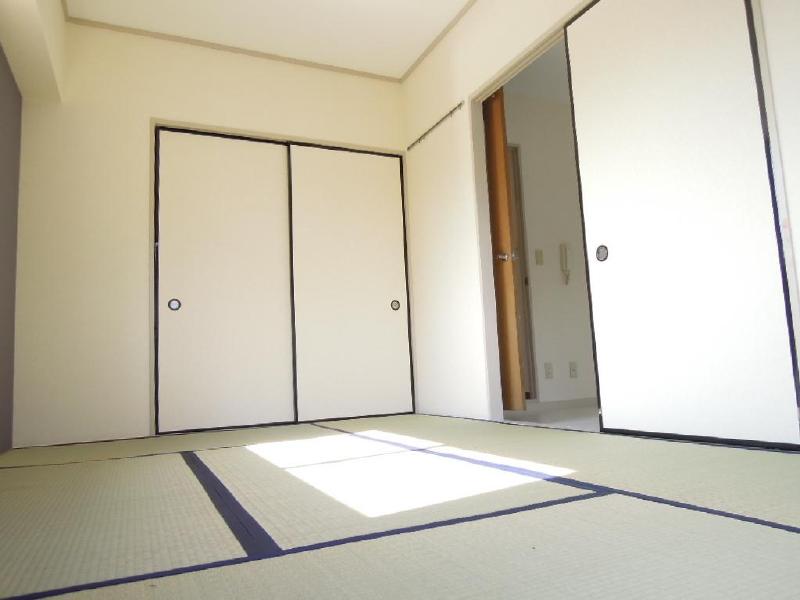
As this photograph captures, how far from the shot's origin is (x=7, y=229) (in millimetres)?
2873

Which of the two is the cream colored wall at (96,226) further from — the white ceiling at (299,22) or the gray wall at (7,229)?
the white ceiling at (299,22)

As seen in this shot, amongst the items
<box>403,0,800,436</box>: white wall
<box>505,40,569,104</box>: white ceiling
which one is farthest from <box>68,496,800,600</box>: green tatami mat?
<box>505,40,569,104</box>: white ceiling

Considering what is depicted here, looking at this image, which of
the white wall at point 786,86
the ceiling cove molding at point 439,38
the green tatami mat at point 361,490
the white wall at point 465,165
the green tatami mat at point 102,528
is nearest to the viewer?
the green tatami mat at point 102,528

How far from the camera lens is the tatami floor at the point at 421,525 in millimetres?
853

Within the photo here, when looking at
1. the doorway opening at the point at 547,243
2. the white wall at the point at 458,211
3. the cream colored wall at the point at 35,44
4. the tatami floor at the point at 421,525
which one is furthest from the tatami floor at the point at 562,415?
the cream colored wall at the point at 35,44

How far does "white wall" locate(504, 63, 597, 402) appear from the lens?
14.3ft

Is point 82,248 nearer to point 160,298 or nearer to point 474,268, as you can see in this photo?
point 160,298

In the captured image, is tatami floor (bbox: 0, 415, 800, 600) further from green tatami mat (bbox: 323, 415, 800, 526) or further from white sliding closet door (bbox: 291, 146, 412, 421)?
white sliding closet door (bbox: 291, 146, 412, 421)

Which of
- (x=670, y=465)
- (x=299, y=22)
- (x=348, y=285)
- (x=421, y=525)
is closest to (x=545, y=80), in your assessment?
(x=299, y=22)

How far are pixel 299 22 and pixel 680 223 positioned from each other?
265 centimetres

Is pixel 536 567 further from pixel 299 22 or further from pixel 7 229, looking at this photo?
pixel 299 22

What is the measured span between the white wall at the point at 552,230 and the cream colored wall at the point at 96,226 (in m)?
2.30

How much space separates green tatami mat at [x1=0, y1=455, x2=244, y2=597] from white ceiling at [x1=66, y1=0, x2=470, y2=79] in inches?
108

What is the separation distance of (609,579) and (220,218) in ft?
10.9
